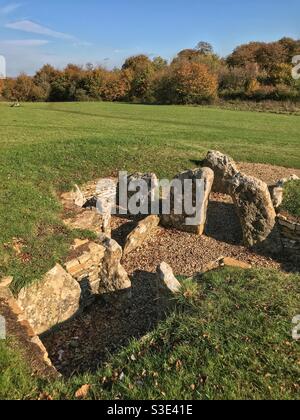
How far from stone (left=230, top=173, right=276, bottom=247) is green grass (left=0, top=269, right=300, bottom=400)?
358cm

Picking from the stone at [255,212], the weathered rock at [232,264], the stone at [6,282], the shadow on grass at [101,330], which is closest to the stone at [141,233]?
the shadow on grass at [101,330]

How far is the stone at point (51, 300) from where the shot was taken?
628cm

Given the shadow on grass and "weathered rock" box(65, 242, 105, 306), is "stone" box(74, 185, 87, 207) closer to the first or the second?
"weathered rock" box(65, 242, 105, 306)

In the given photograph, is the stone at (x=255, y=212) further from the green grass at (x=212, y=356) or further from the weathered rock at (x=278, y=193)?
the green grass at (x=212, y=356)

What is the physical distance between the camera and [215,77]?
2343 inches

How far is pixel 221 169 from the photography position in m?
11.4

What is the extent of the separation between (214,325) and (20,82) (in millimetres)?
68167

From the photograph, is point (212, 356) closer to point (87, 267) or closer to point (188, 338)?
point (188, 338)

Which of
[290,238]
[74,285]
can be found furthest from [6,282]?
[290,238]

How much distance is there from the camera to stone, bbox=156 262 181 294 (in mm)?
6059

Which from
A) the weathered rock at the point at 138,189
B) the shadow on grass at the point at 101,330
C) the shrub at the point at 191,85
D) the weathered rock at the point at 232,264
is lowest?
the shadow on grass at the point at 101,330

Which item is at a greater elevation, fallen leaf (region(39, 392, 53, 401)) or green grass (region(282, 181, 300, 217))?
green grass (region(282, 181, 300, 217))

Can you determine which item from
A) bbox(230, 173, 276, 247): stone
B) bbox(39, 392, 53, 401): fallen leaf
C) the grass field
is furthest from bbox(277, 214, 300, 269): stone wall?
bbox(39, 392, 53, 401): fallen leaf

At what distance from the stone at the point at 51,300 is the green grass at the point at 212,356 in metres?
1.96
